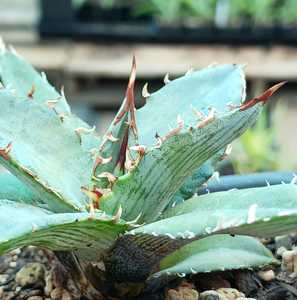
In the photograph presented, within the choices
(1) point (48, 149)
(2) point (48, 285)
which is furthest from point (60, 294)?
(1) point (48, 149)

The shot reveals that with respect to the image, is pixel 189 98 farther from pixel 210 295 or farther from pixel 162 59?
pixel 162 59

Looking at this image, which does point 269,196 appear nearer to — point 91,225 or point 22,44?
point 91,225

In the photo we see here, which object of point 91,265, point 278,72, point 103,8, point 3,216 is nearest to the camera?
point 3,216

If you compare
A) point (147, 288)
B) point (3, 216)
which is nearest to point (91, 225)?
point (3, 216)

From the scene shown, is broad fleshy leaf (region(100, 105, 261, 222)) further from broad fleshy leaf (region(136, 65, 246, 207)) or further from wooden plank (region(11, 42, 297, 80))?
wooden plank (region(11, 42, 297, 80))

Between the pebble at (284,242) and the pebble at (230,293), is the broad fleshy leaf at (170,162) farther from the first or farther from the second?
the pebble at (284,242)
